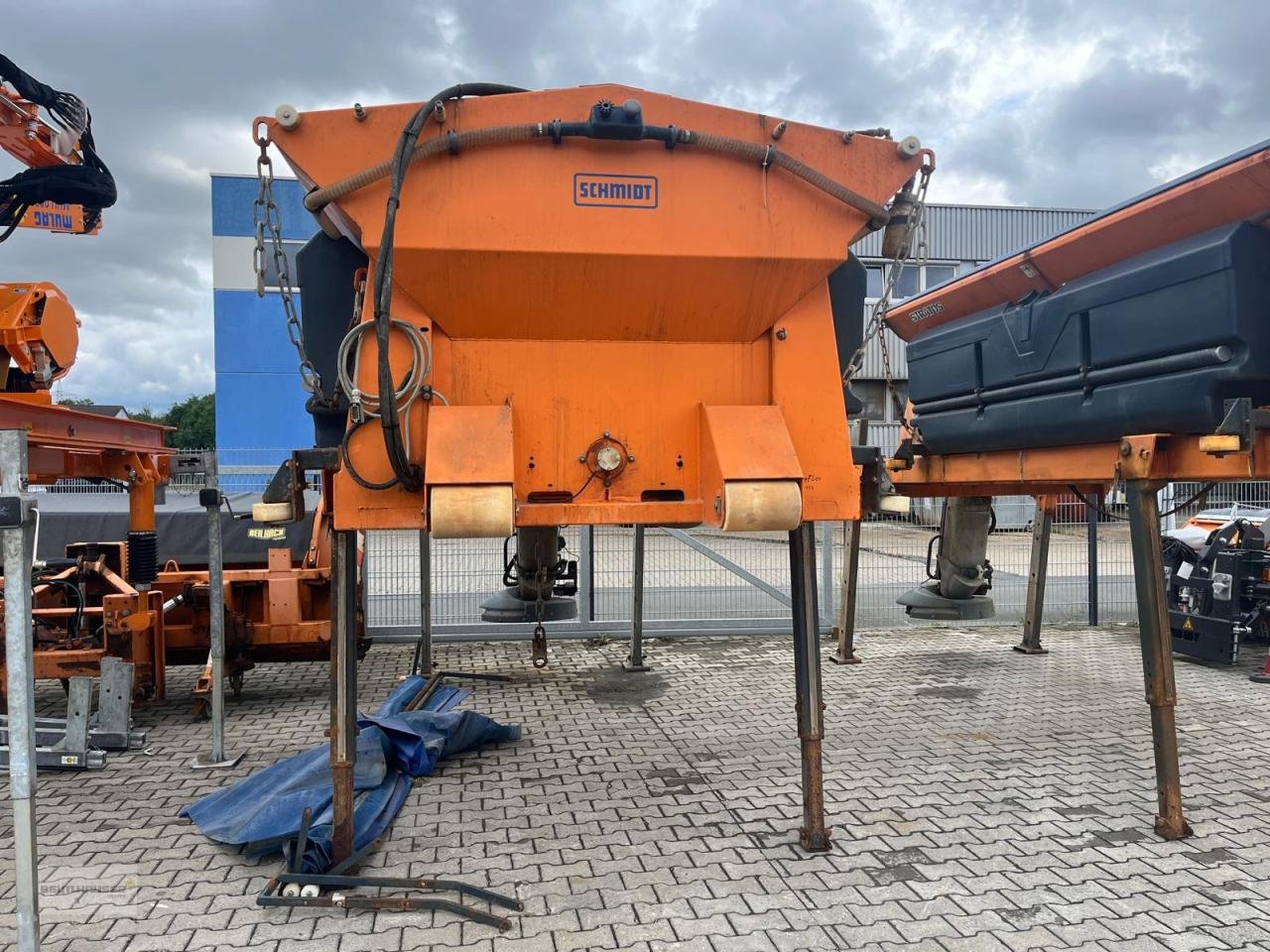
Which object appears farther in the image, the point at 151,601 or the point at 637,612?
the point at 637,612

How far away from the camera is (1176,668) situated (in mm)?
7129

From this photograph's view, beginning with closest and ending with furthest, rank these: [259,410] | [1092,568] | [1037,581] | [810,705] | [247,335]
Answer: [810,705]
[1037,581]
[1092,568]
[247,335]
[259,410]

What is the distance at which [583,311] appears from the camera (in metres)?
3.36

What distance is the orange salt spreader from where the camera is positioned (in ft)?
10.2

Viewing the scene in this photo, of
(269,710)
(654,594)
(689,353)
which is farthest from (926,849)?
(654,594)

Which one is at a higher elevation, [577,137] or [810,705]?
[577,137]

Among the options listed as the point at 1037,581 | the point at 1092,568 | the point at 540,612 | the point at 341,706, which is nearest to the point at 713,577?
the point at 1037,581

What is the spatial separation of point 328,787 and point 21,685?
5.93 feet

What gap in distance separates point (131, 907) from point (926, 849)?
3.14m

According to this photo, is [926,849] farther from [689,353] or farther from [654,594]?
[654,594]

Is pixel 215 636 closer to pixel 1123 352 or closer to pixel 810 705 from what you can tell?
pixel 810 705

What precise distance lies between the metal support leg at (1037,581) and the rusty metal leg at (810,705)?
4698 mm

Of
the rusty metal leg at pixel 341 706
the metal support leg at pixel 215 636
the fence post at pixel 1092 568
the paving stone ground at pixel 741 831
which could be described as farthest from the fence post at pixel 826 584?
the rusty metal leg at pixel 341 706

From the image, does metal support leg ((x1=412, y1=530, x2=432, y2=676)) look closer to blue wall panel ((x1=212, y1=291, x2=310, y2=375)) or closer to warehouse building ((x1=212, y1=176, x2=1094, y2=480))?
warehouse building ((x1=212, y1=176, x2=1094, y2=480))
